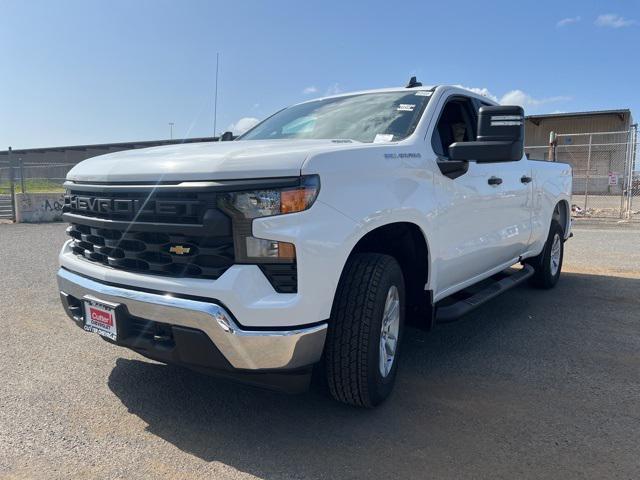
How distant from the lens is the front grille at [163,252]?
246 cm

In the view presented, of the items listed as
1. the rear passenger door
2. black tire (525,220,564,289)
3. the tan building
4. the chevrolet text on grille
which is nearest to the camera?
the chevrolet text on grille

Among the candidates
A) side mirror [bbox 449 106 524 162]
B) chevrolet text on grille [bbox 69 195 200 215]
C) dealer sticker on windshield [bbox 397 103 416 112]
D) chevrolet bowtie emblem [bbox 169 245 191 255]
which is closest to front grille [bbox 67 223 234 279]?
chevrolet bowtie emblem [bbox 169 245 191 255]

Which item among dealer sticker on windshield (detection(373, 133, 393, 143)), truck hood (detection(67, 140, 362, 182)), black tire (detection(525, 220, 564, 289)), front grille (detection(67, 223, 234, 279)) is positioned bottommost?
black tire (detection(525, 220, 564, 289))

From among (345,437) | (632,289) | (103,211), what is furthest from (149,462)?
Result: (632,289)

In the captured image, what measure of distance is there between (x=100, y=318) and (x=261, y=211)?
113 cm

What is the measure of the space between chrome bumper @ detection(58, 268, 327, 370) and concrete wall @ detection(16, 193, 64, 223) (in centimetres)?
1428

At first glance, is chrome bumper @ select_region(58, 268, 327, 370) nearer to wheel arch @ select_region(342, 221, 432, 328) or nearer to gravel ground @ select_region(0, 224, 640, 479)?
gravel ground @ select_region(0, 224, 640, 479)

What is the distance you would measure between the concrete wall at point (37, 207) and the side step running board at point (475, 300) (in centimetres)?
1375

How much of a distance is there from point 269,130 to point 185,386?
2.12 metres

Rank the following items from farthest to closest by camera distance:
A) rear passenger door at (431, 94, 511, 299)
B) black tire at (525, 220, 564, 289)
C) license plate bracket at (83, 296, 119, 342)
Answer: black tire at (525, 220, 564, 289), rear passenger door at (431, 94, 511, 299), license plate bracket at (83, 296, 119, 342)

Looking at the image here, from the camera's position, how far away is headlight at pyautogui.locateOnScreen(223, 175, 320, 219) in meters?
2.44

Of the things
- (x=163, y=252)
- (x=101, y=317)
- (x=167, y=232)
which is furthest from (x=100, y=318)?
(x=167, y=232)

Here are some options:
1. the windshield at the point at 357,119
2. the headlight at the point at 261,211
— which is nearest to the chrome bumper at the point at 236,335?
the headlight at the point at 261,211

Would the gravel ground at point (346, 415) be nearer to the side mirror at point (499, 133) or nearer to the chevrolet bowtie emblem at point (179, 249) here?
the chevrolet bowtie emblem at point (179, 249)
